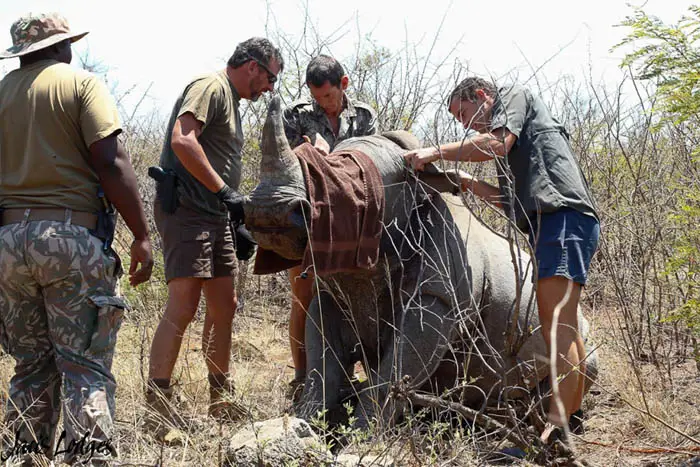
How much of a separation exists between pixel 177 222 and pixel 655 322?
341cm

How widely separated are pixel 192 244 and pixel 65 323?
1.29m

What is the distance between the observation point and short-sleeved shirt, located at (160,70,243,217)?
5004mm

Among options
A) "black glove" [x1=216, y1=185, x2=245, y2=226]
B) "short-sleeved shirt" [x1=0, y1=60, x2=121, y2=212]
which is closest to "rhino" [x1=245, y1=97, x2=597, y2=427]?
"black glove" [x1=216, y1=185, x2=245, y2=226]

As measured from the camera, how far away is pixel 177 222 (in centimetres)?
507

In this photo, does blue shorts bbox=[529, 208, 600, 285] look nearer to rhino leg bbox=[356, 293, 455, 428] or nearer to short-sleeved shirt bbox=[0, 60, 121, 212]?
rhino leg bbox=[356, 293, 455, 428]

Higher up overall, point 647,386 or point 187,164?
point 187,164

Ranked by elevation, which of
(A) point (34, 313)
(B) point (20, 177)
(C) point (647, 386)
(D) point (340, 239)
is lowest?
(C) point (647, 386)

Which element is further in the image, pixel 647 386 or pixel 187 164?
pixel 647 386

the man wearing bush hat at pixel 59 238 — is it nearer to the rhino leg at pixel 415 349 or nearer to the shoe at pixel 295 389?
the rhino leg at pixel 415 349

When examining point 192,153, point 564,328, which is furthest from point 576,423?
point 192,153

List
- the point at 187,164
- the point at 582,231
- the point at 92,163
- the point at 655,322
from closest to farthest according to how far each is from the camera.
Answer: the point at 92,163 < the point at 582,231 < the point at 187,164 < the point at 655,322

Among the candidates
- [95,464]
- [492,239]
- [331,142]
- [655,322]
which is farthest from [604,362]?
[95,464]

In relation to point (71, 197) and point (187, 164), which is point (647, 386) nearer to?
point (187, 164)

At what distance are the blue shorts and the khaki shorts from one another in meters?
1.88
